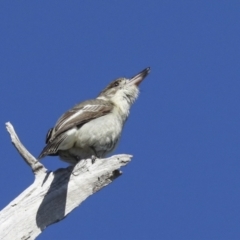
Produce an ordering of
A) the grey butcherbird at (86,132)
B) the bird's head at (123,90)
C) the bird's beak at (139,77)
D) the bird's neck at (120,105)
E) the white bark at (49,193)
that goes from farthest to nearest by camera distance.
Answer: the bird's beak at (139,77) → the bird's head at (123,90) → the bird's neck at (120,105) → the grey butcherbird at (86,132) → the white bark at (49,193)

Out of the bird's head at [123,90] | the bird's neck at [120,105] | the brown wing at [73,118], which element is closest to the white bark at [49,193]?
the brown wing at [73,118]

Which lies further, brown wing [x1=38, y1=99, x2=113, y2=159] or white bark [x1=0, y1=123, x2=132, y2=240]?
brown wing [x1=38, y1=99, x2=113, y2=159]

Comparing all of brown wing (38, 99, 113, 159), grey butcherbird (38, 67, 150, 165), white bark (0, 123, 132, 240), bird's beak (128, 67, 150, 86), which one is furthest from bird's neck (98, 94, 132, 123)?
white bark (0, 123, 132, 240)

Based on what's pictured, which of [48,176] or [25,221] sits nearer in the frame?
[25,221]

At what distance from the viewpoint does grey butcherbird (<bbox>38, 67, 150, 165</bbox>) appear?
32.0 ft

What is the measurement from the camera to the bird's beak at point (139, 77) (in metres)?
11.7

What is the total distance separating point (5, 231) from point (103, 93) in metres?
4.42

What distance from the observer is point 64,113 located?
33.7 ft

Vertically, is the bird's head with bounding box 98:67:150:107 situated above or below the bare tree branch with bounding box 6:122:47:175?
above

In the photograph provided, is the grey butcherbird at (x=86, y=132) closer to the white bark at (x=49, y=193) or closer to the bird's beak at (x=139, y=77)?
the white bark at (x=49, y=193)

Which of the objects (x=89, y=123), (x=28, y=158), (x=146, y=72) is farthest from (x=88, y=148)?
(x=146, y=72)

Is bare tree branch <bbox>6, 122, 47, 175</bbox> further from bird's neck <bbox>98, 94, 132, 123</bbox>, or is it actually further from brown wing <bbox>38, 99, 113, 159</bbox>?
bird's neck <bbox>98, 94, 132, 123</bbox>

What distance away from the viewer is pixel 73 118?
10.0 m

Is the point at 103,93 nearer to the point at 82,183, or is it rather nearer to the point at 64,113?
the point at 64,113
